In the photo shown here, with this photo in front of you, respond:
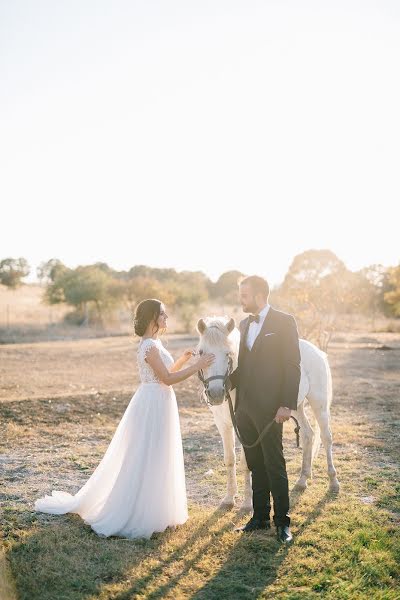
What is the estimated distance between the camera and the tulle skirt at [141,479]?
4934 millimetres

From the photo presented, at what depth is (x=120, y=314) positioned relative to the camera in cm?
5012

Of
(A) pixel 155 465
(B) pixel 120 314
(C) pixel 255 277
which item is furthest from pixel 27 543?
(B) pixel 120 314

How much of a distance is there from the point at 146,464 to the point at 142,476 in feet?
0.40

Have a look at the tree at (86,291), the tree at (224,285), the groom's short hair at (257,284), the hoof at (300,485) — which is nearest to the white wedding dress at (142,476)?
the groom's short hair at (257,284)

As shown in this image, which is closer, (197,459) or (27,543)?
(27,543)

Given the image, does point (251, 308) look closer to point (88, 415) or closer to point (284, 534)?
point (284, 534)

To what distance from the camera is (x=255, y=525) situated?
501 centimetres

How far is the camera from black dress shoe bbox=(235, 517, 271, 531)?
196 inches

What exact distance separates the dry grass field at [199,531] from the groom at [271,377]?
0.54 metres

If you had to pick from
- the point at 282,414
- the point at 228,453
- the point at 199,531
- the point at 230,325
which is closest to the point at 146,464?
the point at 199,531

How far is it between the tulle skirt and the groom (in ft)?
3.00

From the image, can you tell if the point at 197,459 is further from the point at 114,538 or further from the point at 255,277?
the point at 255,277

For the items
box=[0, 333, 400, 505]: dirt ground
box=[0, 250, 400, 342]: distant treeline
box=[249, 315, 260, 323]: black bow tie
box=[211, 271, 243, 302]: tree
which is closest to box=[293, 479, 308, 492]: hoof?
box=[0, 333, 400, 505]: dirt ground

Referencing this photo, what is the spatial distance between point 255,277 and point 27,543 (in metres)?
3.27
